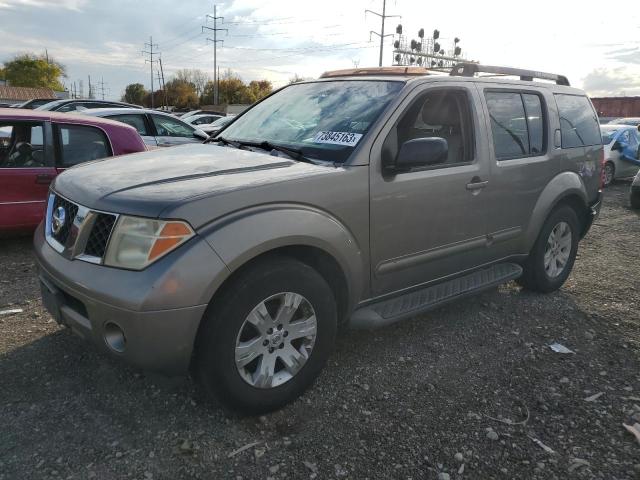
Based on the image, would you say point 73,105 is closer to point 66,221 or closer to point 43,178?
point 43,178

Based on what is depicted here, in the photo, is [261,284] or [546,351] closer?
[261,284]

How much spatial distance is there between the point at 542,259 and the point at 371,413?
2504mm

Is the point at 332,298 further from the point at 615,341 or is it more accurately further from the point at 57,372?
the point at 615,341

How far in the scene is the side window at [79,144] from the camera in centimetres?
548

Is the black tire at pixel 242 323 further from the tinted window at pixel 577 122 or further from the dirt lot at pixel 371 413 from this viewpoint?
the tinted window at pixel 577 122

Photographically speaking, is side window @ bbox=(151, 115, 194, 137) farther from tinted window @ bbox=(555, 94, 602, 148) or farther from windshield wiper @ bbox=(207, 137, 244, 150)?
tinted window @ bbox=(555, 94, 602, 148)

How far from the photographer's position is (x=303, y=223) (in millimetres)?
2680

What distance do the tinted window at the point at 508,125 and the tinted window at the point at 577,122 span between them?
23.4 inches

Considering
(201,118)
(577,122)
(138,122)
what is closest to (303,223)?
(577,122)

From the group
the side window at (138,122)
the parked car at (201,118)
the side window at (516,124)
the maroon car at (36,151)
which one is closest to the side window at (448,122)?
the side window at (516,124)

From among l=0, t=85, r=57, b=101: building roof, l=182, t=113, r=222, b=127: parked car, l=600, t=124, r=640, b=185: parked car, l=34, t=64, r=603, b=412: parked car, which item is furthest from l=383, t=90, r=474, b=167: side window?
l=0, t=85, r=57, b=101: building roof

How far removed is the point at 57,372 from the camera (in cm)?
310

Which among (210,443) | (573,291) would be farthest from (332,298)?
(573,291)

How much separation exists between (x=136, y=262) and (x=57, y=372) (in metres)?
1.26
